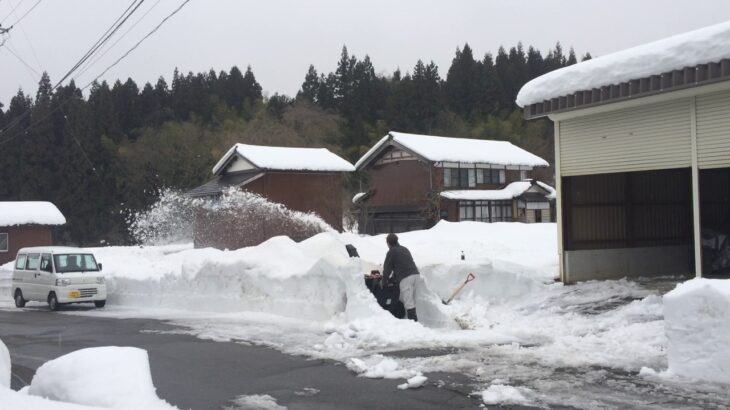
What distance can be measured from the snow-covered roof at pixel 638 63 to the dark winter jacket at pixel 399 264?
16.7 feet

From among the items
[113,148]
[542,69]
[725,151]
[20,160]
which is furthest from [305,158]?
[542,69]

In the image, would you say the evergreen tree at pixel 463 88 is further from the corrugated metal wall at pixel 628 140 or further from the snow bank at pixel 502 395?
the snow bank at pixel 502 395

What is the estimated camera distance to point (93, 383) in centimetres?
525

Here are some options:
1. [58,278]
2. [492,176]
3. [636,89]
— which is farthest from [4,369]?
[492,176]

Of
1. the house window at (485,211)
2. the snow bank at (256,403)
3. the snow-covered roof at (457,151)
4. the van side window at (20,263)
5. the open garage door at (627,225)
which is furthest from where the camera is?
the snow-covered roof at (457,151)

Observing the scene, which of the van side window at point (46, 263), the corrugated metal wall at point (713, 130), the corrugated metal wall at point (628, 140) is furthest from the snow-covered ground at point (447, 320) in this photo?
the corrugated metal wall at point (713, 130)

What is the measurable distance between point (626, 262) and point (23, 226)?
38.9 m

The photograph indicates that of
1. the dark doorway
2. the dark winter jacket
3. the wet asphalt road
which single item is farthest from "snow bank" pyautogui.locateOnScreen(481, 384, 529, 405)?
the dark doorway

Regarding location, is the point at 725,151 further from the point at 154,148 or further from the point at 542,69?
the point at 542,69

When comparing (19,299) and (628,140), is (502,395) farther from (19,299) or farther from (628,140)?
(19,299)

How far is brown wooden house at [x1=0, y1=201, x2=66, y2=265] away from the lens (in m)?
42.4

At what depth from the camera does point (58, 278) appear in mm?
18734

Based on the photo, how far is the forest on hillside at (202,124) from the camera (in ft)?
204

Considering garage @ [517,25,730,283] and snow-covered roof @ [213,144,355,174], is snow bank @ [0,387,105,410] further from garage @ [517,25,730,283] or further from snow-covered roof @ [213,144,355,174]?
snow-covered roof @ [213,144,355,174]
